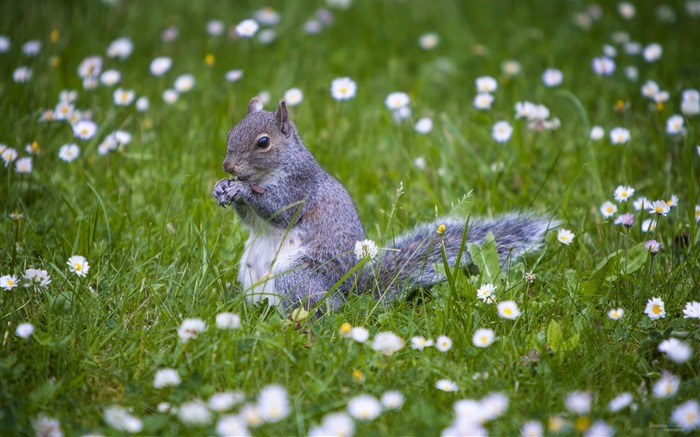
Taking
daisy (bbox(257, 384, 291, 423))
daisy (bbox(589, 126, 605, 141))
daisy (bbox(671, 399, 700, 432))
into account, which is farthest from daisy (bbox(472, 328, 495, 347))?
daisy (bbox(589, 126, 605, 141))

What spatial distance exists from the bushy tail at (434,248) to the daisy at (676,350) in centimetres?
72

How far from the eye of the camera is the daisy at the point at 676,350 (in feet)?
7.89

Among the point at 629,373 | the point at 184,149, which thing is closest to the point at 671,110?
the point at 629,373

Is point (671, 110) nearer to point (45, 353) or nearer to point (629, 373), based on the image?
point (629, 373)

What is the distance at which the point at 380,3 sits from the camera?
664 cm

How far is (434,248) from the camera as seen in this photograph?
3.23 metres

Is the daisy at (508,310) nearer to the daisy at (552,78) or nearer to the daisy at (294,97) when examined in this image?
the daisy at (294,97)

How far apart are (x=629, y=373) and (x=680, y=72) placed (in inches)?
128

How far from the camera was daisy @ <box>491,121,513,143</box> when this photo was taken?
4.17 m

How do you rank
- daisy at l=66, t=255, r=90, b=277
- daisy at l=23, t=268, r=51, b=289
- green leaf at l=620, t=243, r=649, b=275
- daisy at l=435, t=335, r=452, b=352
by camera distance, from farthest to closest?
green leaf at l=620, t=243, r=649, b=275, daisy at l=66, t=255, r=90, b=277, daisy at l=23, t=268, r=51, b=289, daisy at l=435, t=335, r=452, b=352

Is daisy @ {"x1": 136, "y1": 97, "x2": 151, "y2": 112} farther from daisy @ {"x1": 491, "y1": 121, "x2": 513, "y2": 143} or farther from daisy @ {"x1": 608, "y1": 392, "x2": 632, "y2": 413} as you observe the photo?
daisy @ {"x1": 608, "y1": 392, "x2": 632, "y2": 413}

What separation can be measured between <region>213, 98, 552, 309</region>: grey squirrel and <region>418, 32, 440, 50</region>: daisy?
9.16 ft

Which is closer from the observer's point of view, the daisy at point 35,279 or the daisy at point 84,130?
the daisy at point 35,279

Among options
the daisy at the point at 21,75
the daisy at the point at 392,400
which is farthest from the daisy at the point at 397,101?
the daisy at the point at 392,400
